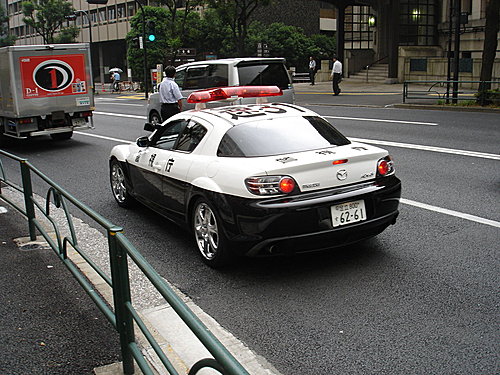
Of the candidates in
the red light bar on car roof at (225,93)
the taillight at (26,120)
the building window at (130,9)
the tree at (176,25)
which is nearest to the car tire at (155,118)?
the taillight at (26,120)

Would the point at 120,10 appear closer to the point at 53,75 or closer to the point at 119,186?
the point at 53,75

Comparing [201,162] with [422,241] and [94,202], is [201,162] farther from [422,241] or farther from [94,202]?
[94,202]

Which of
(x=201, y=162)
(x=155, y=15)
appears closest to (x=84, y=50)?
(x=201, y=162)

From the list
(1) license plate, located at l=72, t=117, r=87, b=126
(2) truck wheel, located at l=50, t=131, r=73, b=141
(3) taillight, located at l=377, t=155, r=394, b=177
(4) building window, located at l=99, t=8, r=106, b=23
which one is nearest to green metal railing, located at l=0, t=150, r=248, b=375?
(3) taillight, located at l=377, t=155, r=394, b=177

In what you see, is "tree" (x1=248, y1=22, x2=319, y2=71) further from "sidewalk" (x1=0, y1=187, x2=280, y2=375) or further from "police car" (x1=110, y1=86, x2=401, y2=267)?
"sidewalk" (x1=0, y1=187, x2=280, y2=375)

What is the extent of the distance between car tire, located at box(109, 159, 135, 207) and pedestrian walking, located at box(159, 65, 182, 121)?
6138 millimetres

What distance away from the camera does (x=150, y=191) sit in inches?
275

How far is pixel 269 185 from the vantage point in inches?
205

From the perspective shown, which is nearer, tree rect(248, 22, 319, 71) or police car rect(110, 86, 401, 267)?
police car rect(110, 86, 401, 267)

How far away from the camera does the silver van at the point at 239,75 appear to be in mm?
14828

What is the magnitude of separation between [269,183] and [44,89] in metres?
11.3

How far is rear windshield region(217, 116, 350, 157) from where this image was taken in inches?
226

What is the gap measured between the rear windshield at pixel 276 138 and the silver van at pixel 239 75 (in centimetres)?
826

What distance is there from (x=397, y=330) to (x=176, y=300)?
7.61 ft
